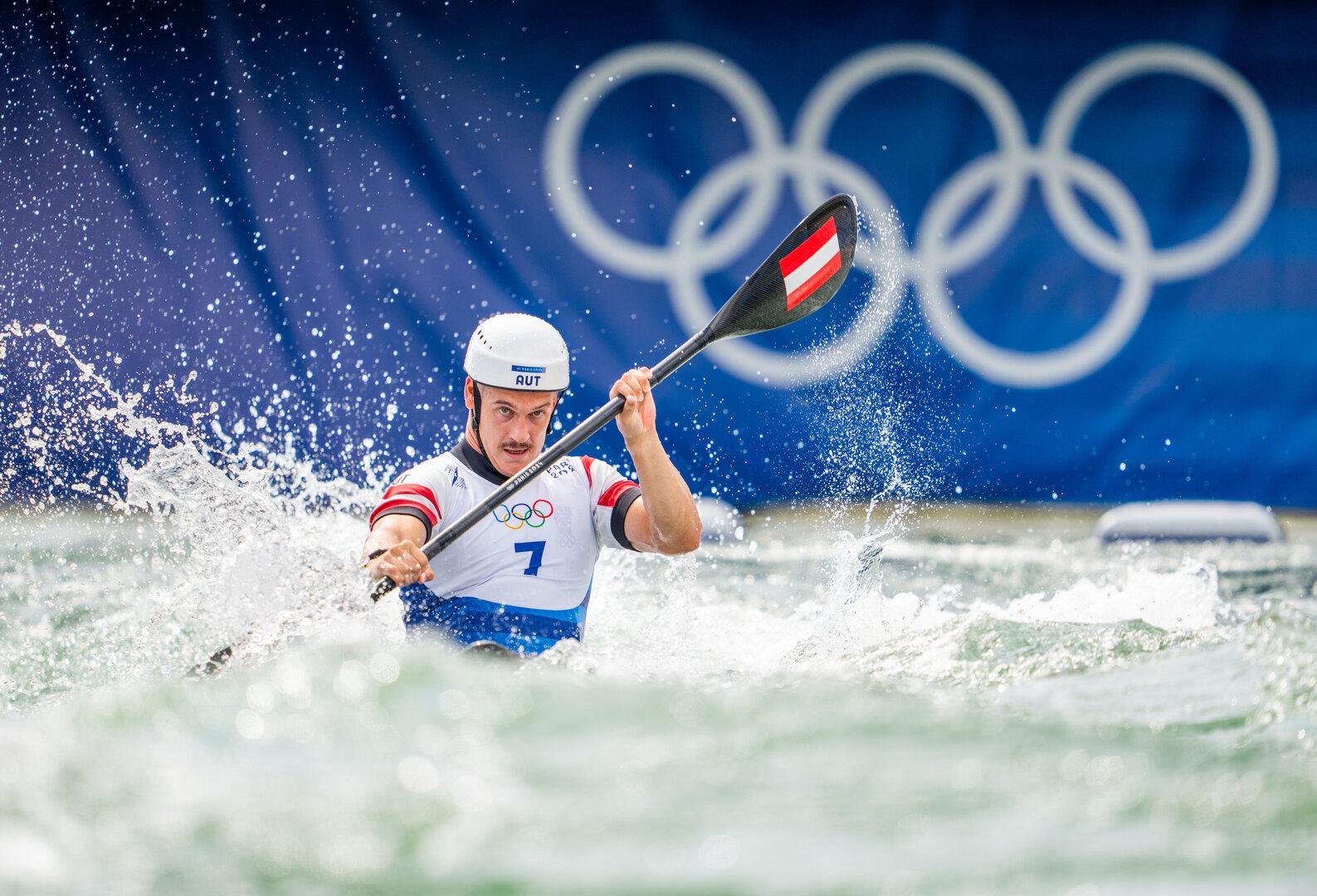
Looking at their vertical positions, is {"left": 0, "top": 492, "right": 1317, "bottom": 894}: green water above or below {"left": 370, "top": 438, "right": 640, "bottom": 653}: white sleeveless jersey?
below

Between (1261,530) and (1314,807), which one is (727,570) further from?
(1314,807)

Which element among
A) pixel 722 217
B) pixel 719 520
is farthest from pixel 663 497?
pixel 722 217

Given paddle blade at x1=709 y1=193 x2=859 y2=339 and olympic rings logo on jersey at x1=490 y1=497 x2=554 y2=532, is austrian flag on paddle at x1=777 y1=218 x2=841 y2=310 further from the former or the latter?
olympic rings logo on jersey at x1=490 y1=497 x2=554 y2=532

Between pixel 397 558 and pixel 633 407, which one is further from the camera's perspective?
pixel 633 407

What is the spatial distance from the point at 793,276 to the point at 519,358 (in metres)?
0.90

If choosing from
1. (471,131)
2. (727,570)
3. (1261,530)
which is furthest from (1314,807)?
(471,131)

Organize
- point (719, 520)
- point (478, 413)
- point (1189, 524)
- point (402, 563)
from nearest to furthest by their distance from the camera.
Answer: point (402, 563), point (478, 413), point (1189, 524), point (719, 520)

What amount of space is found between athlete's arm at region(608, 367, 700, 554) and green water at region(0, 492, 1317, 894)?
32cm

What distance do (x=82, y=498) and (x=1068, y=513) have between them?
14.9ft

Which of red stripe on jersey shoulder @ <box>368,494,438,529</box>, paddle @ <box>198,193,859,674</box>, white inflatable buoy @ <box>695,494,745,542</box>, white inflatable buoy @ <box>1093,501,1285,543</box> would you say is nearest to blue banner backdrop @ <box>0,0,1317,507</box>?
white inflatable buoy @ <box>695,494,745,542</box>

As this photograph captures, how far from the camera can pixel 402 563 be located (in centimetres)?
333

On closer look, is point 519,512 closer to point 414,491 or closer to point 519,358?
point 414,491

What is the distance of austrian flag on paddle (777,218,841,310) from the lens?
405 centimetres

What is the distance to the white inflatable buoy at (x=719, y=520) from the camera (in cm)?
648
